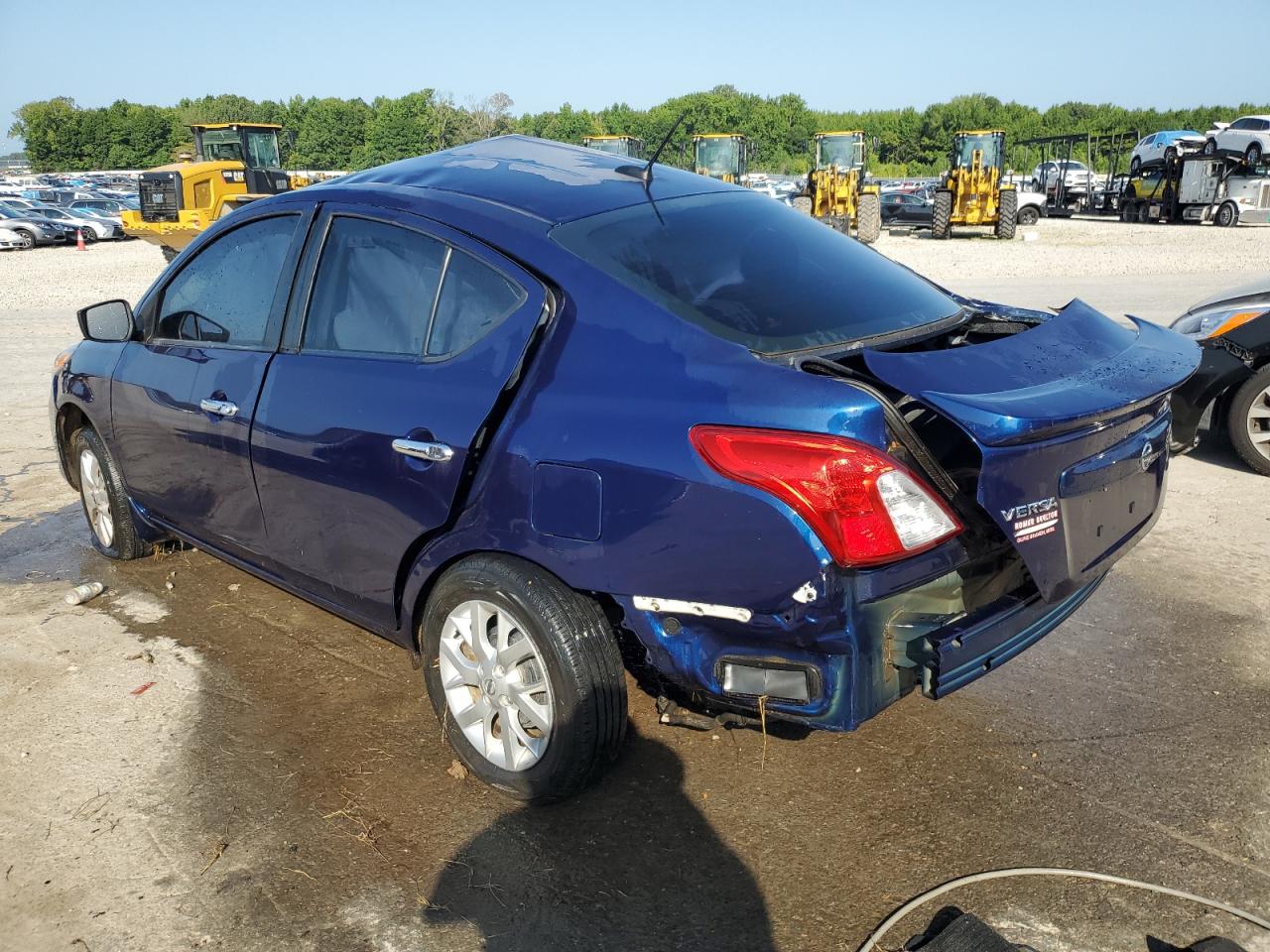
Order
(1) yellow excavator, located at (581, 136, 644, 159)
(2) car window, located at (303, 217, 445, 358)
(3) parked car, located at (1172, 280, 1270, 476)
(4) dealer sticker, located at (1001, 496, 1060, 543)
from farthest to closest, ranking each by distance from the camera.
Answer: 1. (1) yellow excavator, located at (581, 136, 644, 159)
2. (3) parked car, located at (1172, 280, 1270, 476)
3. (2) car window, located at (303, 217, 445, 358)
4. (4) dealer sticker, located at (1001, 496, 1060, 543)

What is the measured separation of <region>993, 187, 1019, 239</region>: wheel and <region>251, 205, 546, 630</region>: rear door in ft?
85.6

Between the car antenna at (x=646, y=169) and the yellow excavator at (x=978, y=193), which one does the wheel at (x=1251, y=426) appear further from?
the yellow excavator at (x=978, y=193)

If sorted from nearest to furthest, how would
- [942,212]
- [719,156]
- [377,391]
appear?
[377,391]
[719,156]
[942,212]

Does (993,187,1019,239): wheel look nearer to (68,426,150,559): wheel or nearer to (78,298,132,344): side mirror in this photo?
(68,426,150,559): wheel

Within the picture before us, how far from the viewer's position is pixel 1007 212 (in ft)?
86.7

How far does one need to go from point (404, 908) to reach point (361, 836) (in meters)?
0.35

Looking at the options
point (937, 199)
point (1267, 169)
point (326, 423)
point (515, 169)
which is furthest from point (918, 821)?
point (1267, 169)

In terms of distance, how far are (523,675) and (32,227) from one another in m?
33.2

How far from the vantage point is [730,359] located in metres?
2.51

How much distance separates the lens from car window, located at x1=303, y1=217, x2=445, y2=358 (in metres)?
3.09

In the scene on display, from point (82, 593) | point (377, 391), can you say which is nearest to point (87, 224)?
point (82, 593)

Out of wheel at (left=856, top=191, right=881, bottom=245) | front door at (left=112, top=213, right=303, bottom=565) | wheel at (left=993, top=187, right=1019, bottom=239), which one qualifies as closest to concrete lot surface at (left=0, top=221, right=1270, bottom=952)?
front door at (left=112, top=213, right=303, bottom=565)

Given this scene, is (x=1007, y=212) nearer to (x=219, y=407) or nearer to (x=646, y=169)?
(x=646, y=169)

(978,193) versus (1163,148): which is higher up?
(1163,148)
